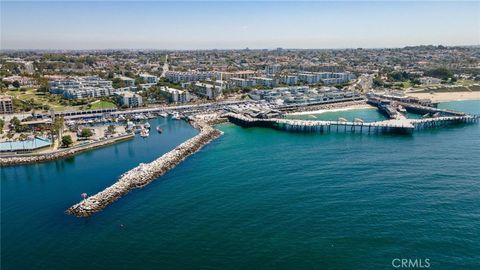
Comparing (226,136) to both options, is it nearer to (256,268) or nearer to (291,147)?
(291,147)

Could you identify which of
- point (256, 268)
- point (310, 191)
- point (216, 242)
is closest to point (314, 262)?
point (256, 268)

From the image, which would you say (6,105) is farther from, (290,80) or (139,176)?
(290,80)

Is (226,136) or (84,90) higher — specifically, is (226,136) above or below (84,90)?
below

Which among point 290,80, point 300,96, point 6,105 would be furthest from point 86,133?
point 290,80

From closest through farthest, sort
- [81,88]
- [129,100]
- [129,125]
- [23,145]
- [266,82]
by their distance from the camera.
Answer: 1. [23,145]
2. [129,125]
3. [129,100]
4. [81,88]
5. [266,82]

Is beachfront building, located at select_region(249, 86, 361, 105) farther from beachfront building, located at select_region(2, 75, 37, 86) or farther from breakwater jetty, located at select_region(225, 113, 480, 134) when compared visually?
beachfront building, located at select_region(2, 75, 37, 86)

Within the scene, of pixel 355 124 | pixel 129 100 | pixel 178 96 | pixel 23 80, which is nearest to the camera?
pixel 355 124

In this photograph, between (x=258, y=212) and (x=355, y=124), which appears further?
(x=355, y=124)

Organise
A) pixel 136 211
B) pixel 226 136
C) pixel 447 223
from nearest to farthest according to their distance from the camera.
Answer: pixel 447 223, pixel 136 211, pixel 226 136
